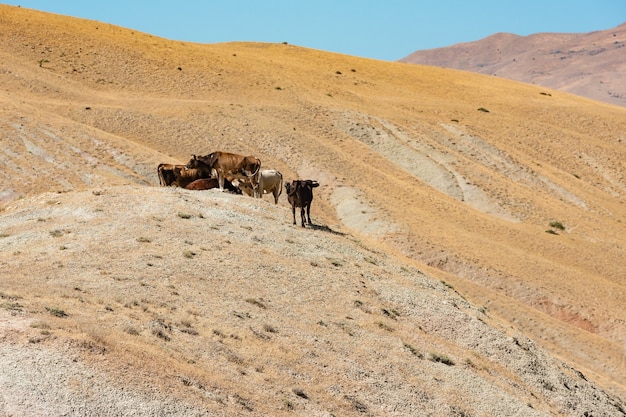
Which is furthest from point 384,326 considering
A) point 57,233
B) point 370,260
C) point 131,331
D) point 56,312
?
point 57,233

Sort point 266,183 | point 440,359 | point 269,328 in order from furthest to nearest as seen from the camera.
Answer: point 266,183, point 440,359, point 269,328

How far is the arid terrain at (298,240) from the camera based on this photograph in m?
16.8

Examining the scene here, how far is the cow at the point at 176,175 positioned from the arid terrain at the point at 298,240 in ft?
13.2

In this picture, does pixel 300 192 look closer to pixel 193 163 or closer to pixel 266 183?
pixel 266 183

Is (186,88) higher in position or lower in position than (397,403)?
higher

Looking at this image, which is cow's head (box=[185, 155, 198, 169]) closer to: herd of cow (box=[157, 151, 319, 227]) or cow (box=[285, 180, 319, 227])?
herd of cow (box=[157, 151, 319, 227])

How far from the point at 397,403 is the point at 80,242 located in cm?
1025

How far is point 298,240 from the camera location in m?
28.6

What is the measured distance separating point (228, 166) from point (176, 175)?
2.38 meters

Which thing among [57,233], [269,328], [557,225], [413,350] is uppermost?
[57,233]

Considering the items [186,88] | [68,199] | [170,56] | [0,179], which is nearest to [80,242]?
[68,199]

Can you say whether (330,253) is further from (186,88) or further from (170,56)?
(170,56)

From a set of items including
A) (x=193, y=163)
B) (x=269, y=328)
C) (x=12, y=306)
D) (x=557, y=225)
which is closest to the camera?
(x=12, y=306)

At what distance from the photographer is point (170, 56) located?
239ft
